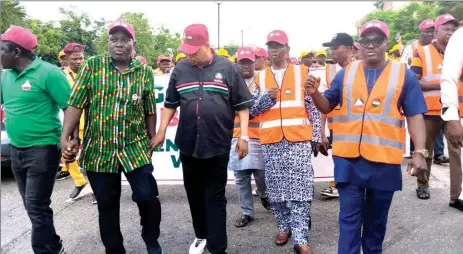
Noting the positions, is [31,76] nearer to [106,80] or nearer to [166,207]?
[106,80]

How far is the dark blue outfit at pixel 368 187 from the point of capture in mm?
2930

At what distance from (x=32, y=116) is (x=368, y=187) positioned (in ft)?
8.90

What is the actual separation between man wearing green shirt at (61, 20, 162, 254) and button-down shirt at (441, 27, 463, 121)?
2.29 m

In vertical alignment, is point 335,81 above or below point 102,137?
above

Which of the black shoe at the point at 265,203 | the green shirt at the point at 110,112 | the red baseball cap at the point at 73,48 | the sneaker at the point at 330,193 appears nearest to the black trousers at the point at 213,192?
the green shirt at the point at 110,112

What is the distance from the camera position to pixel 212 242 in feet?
11.7

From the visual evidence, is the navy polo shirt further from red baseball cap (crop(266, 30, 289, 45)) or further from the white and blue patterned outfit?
red baseball cap (crop(266, 30, 289, 45))

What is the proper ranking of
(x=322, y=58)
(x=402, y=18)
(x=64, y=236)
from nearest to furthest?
(x=64, y=236), (x=322, y=58), (x=402, y=18)

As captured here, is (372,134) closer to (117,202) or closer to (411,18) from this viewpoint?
(117,202)

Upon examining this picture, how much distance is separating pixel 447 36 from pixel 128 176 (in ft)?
12.1

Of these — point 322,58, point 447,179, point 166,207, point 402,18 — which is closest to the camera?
point 166,207

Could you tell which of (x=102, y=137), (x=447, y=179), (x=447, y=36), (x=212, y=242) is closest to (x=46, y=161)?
(x=102, y=137)

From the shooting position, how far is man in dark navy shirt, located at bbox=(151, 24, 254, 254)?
3.43m

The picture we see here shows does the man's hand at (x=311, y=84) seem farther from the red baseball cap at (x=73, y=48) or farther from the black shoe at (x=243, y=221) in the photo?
the red baseball cap at (x=73, y=48)
